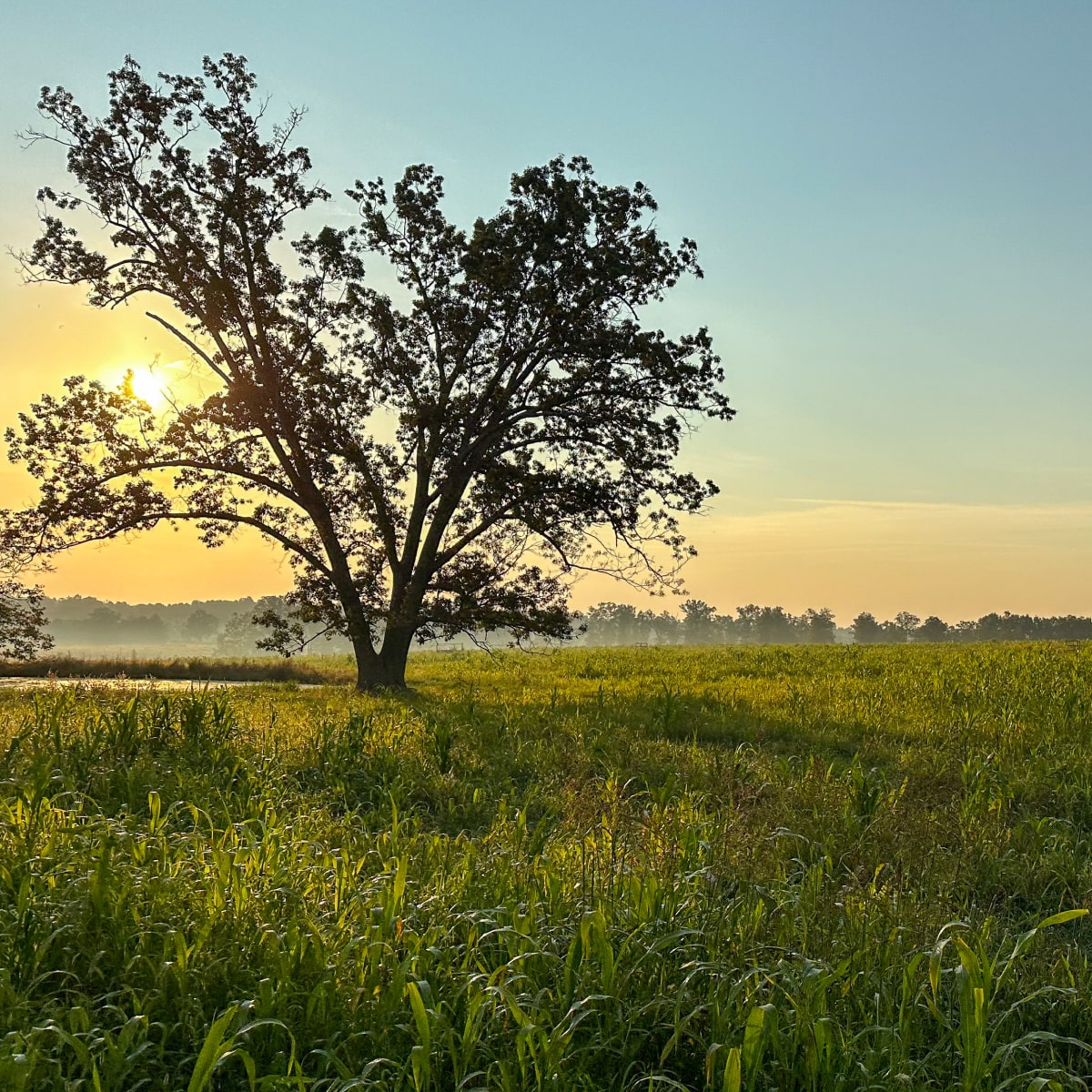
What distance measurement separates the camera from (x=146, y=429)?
19.1 meters

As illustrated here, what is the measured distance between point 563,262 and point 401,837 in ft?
51.5

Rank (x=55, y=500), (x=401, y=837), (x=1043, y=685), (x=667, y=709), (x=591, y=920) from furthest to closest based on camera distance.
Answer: (x=55, y=500) < (x=1043, y=685) < (x=667, y=709) < (x=401, y=837) < (x=591, y=920)

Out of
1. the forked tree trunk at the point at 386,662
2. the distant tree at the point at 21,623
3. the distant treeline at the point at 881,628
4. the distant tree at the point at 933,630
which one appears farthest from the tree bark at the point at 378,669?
the distant tree at the point at 933,630

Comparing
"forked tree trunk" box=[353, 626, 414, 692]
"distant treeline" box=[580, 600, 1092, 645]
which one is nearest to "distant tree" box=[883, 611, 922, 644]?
"distant treeline" box=[580, 600, 1092, 645]

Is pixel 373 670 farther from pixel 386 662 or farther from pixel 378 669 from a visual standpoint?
pixel 386 662

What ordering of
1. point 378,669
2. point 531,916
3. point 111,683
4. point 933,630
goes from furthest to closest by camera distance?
point 933,630
point 378,669
point 111,683
point 531,916

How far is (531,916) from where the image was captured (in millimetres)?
4062

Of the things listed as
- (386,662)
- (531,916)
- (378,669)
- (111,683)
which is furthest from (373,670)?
(531,916)

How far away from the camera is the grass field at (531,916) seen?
3350 mm

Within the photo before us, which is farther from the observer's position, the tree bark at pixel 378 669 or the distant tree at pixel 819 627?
the distant tree at pixel 819 627

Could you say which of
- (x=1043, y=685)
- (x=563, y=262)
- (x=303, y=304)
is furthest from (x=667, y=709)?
(x=303, y=304)

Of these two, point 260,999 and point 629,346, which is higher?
point 629,346

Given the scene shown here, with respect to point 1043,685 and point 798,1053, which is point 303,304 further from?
point 798,1053

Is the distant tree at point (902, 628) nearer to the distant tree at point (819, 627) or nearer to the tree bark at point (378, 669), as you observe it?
the distant tree at point (819, 627)
